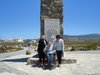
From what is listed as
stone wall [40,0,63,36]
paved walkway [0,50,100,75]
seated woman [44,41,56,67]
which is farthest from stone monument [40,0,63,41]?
Result: paved walkway [0,50,100,75]

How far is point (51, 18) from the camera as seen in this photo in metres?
18.3

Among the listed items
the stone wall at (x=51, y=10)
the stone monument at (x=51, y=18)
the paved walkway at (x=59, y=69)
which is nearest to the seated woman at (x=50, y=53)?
the paved walkway at (x=59, y=69)

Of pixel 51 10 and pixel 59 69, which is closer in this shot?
pixel 59 69

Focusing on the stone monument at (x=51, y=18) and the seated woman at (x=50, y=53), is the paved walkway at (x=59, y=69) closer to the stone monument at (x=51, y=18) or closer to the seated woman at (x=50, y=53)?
the seated woman at (x=50, y=53)

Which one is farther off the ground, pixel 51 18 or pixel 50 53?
pixel 51 18

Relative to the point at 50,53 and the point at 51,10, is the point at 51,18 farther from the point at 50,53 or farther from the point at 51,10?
the point at 50,53

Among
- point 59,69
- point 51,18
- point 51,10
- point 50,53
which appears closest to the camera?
point 59,69

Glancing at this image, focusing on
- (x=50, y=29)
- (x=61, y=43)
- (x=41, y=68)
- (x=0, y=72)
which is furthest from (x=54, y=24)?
(x=0, y=72)

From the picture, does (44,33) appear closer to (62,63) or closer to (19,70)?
(62,63)

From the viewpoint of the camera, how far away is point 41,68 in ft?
52.5

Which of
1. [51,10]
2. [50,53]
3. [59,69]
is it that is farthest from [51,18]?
[59,69]

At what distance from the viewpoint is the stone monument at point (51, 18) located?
18.1 metres

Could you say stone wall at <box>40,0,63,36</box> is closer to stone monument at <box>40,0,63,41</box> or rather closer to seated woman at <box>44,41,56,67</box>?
stone monument at <box>40,0,63,41</box>

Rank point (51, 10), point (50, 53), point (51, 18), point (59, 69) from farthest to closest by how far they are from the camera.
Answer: point (51, 10)
point (51, 18)
point (50, 53)
point (59, 69)
